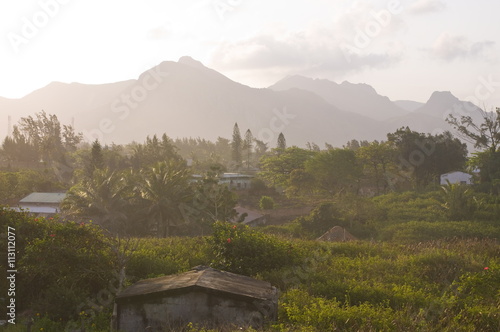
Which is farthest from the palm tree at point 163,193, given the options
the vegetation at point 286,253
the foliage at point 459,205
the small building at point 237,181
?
the small building at point 237,181

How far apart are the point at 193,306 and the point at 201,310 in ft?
0.70

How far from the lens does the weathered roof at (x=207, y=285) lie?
9859 mm

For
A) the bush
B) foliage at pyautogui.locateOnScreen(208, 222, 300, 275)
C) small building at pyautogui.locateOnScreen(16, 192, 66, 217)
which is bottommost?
the bush

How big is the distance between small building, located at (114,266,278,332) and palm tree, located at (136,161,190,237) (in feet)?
69.3

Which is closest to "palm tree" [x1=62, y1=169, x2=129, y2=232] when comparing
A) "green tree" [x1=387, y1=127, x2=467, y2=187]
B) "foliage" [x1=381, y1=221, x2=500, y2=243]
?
"foliage" [x1=381, y1=221, x2=500, y2=243]

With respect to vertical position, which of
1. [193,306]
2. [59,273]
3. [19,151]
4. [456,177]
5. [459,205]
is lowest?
[459,205]

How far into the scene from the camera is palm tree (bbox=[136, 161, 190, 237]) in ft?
102

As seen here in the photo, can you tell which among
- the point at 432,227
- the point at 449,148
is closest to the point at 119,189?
the point at 432,227

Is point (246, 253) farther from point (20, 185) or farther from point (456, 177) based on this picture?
point (456, 177)

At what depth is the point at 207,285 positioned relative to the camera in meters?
9.85

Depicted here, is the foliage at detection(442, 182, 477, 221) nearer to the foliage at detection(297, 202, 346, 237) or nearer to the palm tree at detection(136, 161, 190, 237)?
the foliage at detection(297, 202, 346, 237)

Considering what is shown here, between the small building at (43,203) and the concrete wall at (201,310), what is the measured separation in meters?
33.2

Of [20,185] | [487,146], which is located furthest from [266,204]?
[487,146]

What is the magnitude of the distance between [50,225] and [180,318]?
777 centimetres
